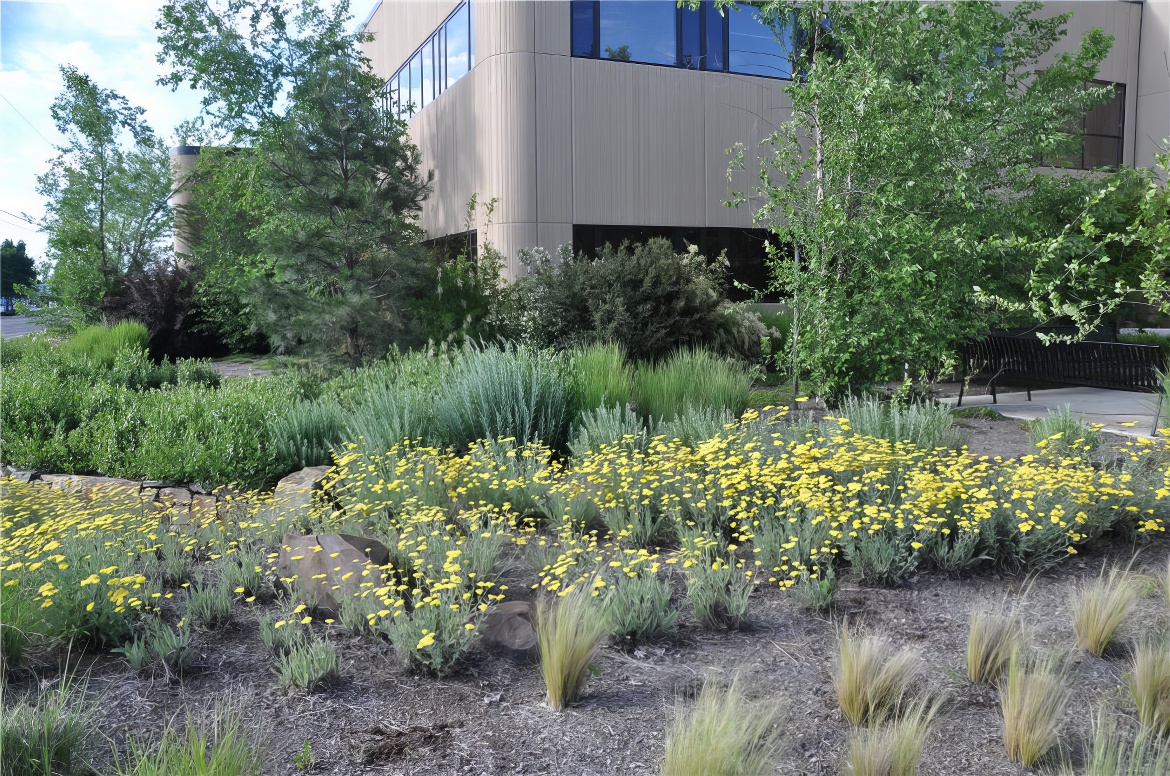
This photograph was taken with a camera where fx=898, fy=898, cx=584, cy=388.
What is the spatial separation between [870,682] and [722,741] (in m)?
0.88

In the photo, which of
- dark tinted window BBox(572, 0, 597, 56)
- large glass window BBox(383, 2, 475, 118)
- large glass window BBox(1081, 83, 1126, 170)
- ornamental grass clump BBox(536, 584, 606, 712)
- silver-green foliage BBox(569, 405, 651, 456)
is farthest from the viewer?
large glass window BBox(1081, 83, 1126, 170)

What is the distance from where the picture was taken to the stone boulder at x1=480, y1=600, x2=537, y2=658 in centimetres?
389

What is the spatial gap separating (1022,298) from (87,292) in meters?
21.3

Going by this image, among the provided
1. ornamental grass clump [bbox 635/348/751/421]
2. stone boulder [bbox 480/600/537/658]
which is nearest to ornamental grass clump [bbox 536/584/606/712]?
stone boulder [bbox 480/600/537/658]

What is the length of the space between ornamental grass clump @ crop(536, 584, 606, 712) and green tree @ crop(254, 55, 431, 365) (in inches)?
453

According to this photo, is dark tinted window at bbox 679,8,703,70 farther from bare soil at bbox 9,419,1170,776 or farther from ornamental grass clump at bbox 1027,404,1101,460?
bare soil at bbox 9,419,1170,776

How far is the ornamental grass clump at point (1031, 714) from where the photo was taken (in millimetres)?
3102

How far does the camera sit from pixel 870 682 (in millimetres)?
3369

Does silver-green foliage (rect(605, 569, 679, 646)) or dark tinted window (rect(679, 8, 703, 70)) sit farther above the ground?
dark tinted window (rect(679, 8, 703, 70))

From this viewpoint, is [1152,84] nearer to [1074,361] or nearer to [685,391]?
[1074,361]

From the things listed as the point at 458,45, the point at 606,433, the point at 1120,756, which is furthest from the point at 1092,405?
the point at 458,45

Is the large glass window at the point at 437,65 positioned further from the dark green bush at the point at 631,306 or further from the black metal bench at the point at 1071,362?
the black metal bench at the point at 1071,362

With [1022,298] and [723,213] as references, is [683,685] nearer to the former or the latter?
[1022,298]

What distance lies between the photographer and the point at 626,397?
7.72 metres
